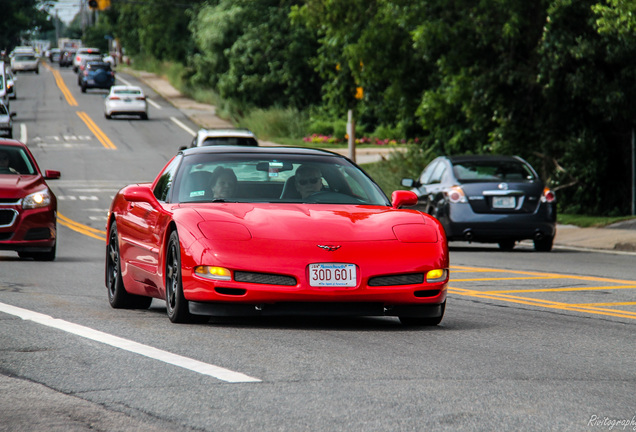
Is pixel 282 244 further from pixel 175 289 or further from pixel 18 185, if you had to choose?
pixel 18 185

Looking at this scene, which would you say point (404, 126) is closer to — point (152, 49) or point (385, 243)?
point (385, 243)

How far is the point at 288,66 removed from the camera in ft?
186

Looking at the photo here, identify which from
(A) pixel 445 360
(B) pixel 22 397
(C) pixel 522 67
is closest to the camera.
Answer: (B) pixel 22 397

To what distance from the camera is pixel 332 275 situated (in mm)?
8570

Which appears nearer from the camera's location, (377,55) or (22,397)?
(22,397)

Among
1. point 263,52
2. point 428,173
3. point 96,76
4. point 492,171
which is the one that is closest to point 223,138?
point 428,173

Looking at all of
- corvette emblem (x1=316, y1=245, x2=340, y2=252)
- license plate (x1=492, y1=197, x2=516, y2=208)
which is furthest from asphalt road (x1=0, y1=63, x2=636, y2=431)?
license plate (x1=492, y1=197, x2=516, y2=208)

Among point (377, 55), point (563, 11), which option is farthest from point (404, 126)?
point (563, 11)

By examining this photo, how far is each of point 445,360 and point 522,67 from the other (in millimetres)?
19441

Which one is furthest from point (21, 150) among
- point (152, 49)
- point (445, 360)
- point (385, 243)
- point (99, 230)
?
point (152, 49)

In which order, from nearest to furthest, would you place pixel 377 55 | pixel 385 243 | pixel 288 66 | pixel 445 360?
1. pixel 445 360
2. pixel 385 243
3. pixel 377 55
4. pixel 288 66

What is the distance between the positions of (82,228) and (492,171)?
9.30m

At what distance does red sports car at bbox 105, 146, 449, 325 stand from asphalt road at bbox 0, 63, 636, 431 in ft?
0.81

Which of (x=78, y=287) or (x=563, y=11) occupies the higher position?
(x=563, y=11)
